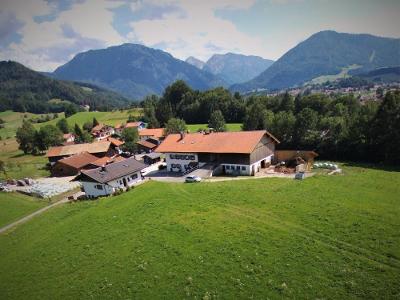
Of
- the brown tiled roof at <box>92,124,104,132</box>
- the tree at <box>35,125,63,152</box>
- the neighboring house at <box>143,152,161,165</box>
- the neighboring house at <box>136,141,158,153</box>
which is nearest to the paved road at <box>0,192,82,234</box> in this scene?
the neighboring house at <box>143,152,161,165</box>

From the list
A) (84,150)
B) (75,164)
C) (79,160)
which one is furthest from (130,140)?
(75,164)

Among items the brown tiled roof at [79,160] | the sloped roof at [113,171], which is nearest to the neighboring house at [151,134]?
the brown tiled roof at [79,160]

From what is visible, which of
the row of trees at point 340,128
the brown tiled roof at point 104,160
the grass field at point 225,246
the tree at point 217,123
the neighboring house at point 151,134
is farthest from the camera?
the neighboring house at point 151,134

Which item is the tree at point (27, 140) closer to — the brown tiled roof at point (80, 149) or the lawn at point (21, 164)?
the lawn at point (21, 164)

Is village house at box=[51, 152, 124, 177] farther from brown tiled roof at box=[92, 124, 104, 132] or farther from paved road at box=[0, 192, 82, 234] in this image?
brown tiled roof at box=[92, 124, 104, 132]

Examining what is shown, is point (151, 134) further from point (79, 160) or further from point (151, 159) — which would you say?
point (151, 159)

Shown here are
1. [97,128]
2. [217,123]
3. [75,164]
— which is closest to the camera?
[75,164]
